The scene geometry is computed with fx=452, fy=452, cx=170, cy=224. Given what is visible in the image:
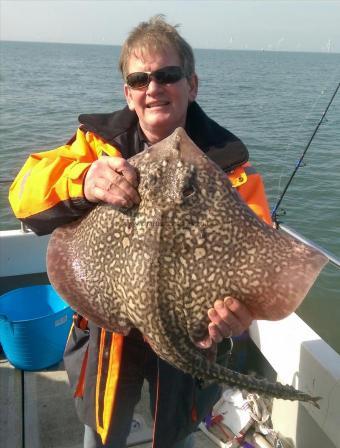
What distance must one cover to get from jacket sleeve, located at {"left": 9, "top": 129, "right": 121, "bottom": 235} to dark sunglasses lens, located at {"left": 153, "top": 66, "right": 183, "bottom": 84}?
54cm

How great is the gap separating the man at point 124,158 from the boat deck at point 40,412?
1282 mm

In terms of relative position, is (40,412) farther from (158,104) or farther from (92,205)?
(158,104)

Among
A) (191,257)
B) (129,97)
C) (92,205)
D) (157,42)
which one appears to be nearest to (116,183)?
(92,205)

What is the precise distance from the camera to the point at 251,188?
291 cm

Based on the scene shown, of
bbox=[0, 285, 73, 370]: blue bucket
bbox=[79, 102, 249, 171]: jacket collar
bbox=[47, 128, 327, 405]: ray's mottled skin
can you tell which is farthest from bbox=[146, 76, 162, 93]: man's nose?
bbox=[0, 285, 73, 370]: blue bucket

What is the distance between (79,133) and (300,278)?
1.78 m

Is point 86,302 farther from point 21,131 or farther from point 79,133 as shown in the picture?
point 21,131

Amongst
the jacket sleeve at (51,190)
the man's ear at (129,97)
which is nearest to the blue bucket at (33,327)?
the jacket sleeve at (51,190)

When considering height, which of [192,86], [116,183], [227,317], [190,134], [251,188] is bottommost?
[227,317]

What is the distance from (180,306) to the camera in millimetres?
2307

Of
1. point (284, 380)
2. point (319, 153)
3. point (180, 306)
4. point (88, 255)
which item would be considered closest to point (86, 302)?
point (88, 255)

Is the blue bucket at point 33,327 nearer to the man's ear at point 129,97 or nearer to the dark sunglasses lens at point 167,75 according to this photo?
the man's ear at point 129,97

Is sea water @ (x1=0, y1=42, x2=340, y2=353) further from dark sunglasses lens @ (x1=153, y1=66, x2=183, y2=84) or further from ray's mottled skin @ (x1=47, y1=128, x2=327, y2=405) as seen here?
ray's mottled skin @ (x1=47, y1=128, x2=327, y2=405)

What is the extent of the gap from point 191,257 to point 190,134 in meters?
1.14
